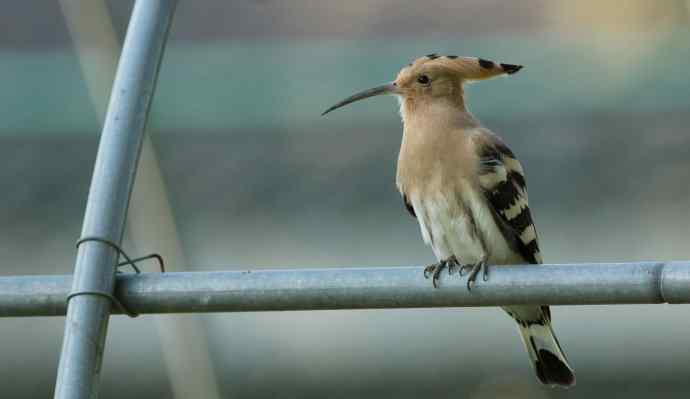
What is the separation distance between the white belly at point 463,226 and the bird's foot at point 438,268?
3 centimetres

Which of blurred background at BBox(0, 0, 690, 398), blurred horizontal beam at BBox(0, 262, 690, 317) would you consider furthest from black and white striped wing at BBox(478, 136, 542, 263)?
blurred horizontal beam at BBox(0, 262, 690, 317)

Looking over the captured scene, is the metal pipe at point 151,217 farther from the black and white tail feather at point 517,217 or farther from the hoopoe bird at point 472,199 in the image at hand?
the black and white tail feather at point 517,217

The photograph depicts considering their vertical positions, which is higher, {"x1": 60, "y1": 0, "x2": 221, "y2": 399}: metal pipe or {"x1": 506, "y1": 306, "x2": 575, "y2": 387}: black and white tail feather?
{"x1": 60, "y1": 0, "x2": 221, "y2": 399}: metal pipe

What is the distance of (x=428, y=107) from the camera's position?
8.14 feet

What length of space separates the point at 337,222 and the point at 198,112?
43cm

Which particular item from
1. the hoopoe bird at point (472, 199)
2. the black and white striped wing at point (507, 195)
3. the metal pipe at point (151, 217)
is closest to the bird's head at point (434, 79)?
the hoopoe bird at point (472, 199)

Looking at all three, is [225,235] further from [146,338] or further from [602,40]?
Answer: [602,40]

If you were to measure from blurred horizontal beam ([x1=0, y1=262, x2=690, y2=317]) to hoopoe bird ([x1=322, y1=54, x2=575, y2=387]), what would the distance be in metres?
0.63

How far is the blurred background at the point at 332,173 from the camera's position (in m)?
2.92

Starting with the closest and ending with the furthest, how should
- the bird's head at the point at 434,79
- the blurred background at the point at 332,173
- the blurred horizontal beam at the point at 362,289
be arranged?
1. the blurred horizontal beam at the point at 362,289
2. the bird's head at the point at 434,79
3. the blurred background at the point at 332,173

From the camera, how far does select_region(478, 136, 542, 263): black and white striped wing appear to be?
232 centimetres

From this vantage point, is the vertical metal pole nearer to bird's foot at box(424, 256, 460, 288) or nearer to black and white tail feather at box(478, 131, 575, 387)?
bird's foot at box(424, 256, 460, 288)

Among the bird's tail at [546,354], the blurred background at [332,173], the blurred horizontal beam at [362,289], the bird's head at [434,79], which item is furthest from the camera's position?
the blurred background at [332,173]

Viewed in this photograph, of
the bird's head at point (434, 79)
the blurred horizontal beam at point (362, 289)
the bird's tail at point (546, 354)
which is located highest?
the bird's head at point (434, 79)
